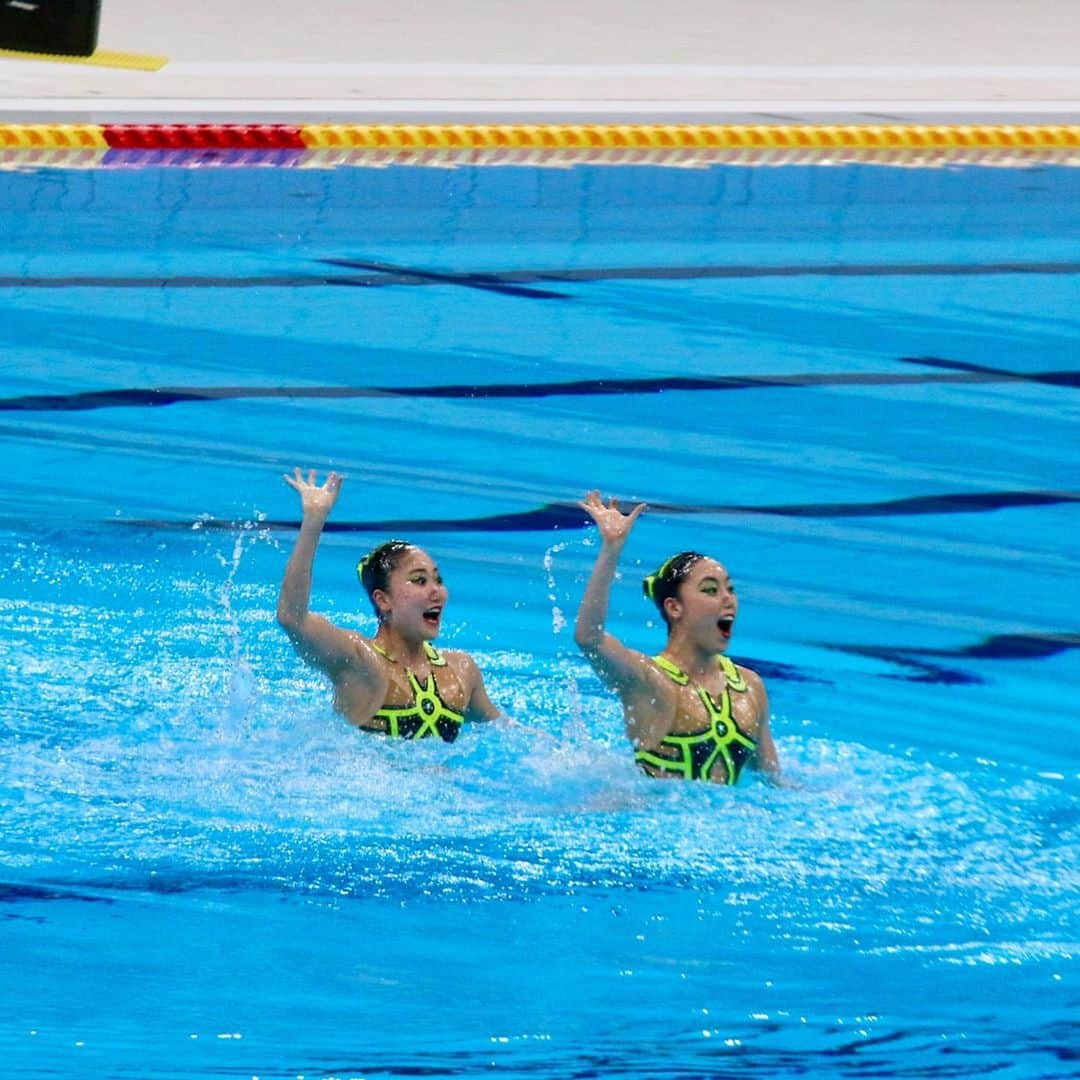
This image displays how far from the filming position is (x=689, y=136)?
474 inches

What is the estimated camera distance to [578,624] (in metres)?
4.90

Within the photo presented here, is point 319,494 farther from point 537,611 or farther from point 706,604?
point 537,611

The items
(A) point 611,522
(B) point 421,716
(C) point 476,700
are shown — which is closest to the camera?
(A) point 611,522

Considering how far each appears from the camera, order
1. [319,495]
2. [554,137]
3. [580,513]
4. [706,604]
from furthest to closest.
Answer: [554,137] < [580,513] < [706,604] < [319,495]

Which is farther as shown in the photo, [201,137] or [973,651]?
[201,137]

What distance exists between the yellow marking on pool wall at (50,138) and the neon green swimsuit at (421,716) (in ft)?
22.0

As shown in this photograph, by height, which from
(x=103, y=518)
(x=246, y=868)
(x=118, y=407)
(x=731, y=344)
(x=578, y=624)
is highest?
(x=731, y=344)

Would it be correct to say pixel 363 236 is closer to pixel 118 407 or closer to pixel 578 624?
pixel 118 407

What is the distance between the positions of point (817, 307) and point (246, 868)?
5.48 m

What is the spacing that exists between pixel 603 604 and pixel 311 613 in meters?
0.72

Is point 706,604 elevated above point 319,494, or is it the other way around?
point 319,494

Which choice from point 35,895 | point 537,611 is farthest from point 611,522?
point 537,611

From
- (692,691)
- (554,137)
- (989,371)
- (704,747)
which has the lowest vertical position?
(704,747)

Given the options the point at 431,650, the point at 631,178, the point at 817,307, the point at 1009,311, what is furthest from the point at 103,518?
the point at 631,178
